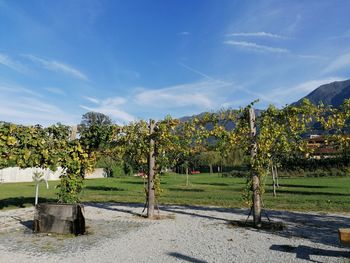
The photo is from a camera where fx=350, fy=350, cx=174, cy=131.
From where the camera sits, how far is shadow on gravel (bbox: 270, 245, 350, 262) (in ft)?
23.8

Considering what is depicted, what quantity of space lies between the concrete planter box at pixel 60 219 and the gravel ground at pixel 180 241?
1.21 ft

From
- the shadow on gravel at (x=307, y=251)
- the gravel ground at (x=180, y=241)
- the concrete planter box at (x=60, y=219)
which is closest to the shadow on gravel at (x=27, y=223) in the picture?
the gravel ground at (x=180, y=241)

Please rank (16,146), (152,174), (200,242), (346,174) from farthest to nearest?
1. (346,174)
2. (152,174)
3. (16,146)
4. (200,242)

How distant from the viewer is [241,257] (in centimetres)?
732

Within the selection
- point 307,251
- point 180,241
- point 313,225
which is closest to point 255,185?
point 313,225

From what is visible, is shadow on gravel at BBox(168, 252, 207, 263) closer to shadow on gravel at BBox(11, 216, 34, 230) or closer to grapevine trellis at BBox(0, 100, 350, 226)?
grapevine trellis at BBox(0, 100, 350, 226)

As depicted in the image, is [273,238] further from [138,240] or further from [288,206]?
[288,206]

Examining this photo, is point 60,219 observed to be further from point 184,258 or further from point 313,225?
point 313,225

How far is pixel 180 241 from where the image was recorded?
8906 mm

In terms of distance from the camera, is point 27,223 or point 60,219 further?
point 27,223

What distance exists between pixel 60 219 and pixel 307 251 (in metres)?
6.68

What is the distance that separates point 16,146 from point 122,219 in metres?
4.44

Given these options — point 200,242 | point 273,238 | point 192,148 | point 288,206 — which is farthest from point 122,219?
point 288,206

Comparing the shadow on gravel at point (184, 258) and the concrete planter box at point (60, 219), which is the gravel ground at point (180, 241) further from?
the concrete planter box at point (60, 219)
